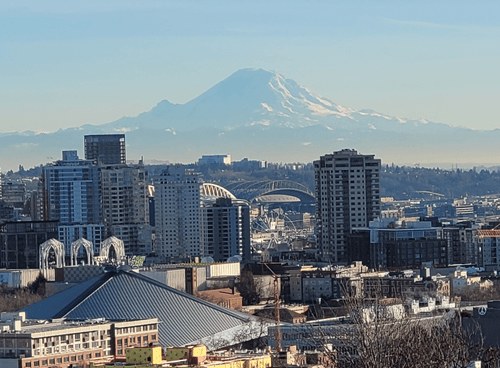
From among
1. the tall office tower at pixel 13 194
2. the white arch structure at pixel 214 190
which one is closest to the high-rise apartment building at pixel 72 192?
the tall office tower at pixel 13 194

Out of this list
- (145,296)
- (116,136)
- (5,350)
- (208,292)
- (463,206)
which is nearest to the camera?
(5,350)

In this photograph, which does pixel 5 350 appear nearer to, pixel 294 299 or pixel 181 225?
pixel 294 299

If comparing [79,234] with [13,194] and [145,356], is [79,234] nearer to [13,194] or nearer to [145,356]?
[13,194]

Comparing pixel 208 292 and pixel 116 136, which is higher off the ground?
pixel 116 136

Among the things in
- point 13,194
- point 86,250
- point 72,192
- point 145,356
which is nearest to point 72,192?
point 72,192

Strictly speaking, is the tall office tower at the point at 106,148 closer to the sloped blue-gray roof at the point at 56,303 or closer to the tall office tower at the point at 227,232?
the tall office tower at the point at 227,232

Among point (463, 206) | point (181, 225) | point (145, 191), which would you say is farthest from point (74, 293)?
point (463, 206)
